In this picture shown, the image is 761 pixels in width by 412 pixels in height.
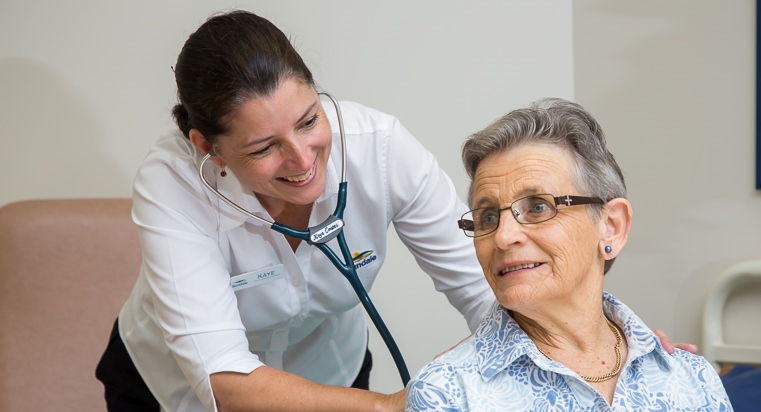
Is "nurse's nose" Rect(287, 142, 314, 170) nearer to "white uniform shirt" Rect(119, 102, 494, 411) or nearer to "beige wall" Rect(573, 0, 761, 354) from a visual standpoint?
"white uniform shirt" Rect(119, 102, 494, 411)

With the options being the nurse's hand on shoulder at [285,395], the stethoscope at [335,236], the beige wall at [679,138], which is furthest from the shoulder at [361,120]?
the beige wall at [679,138]

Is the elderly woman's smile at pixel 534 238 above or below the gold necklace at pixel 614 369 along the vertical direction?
above

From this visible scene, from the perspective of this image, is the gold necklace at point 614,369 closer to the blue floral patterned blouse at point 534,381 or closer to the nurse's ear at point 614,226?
the blue floral patterned blouse at point 534,381

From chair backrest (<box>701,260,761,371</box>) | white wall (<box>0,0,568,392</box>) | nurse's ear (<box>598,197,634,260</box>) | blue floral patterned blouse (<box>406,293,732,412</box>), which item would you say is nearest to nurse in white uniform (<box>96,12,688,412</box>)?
blue floral patterned blouse (<box>406,293,732,412</box>)

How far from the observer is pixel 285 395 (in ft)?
4.71

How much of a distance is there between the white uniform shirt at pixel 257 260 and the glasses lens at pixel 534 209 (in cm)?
40

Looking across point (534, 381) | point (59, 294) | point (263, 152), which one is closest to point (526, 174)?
point (534, 381)

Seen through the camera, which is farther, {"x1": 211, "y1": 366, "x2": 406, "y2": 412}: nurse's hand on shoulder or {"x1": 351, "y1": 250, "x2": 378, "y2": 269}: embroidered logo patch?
{"x1": 351, "y1": 250, "x2": 378, "y2": 269}: embroidered logo patch

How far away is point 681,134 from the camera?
2549 mm

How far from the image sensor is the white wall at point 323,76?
2.55m

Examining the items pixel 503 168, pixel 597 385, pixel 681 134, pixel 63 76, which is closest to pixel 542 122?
pixel 503 168

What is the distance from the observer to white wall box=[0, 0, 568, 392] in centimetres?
255

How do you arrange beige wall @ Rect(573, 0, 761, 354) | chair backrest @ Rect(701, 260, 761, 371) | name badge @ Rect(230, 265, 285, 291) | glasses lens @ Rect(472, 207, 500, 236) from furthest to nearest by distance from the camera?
beige wall @ Rect(573, 0, 761, 354)
chair backrest @ Rect(701, 260, 761, 371)
name badge @ Rect(230, 265, 285, 291)
glasses lens @ Rect(472, 207, 500, 236)

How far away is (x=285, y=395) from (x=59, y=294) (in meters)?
1.20
